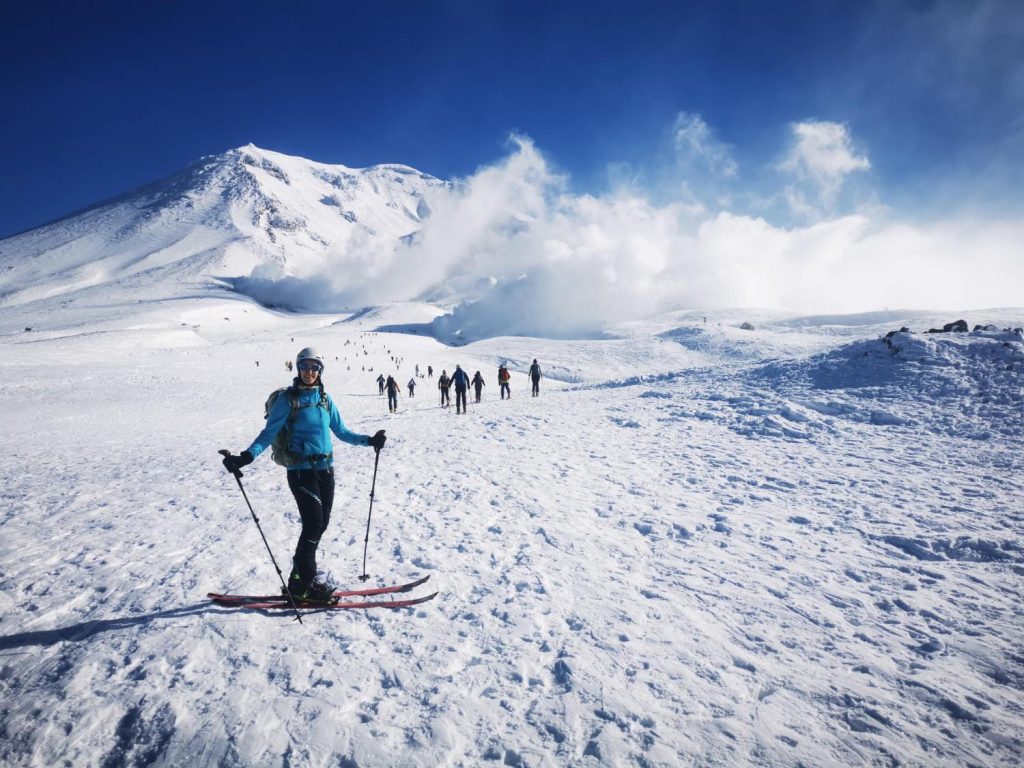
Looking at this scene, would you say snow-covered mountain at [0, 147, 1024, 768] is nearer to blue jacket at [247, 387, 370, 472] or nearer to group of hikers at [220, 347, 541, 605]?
group of hikers at [220, 347, 541, 605]

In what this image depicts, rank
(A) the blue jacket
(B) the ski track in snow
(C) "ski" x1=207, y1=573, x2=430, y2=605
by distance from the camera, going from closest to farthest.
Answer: (B) the ski track in snow → (A) the blue jacket → (C) "ski" x1=207, y1=573, x2=430, y2=605

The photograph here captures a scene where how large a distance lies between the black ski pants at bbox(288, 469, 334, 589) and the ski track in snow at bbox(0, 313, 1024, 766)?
0.49 metres

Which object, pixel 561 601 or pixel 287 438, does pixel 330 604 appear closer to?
pixel 287 438

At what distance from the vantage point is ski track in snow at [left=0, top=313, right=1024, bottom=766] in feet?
11.0

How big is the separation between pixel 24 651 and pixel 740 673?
674 centimetres

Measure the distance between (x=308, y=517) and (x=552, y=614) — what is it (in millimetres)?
2846

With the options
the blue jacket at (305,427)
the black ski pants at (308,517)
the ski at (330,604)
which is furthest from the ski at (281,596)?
the blue jacket at (305,427)

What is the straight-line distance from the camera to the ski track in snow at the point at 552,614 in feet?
11.0

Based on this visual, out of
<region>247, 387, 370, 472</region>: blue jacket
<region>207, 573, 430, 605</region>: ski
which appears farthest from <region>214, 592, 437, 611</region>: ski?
<region>247, 387, 370, 472</region>: blue jacket

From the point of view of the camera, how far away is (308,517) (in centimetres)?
478

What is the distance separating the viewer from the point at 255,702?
143 inches

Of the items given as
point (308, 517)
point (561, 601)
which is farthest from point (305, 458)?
point (561, 601)

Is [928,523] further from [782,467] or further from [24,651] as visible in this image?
[24,651]

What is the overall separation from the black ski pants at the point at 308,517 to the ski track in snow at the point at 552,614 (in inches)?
19.2
